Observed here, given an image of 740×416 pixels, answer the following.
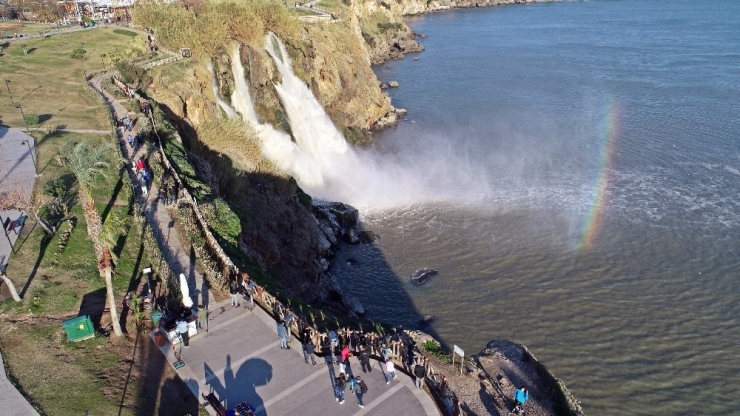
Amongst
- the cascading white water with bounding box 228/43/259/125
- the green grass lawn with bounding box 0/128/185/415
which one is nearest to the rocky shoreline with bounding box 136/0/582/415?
the cascading white water with bounding box 228/43/259/125

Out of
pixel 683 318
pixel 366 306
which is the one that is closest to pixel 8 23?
pixel 366 306

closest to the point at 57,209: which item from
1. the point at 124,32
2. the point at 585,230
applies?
the point at 585,230

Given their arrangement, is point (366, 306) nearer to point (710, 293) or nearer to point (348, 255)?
point (348, 255)

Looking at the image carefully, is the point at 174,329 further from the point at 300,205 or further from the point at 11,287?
the point at 300,205

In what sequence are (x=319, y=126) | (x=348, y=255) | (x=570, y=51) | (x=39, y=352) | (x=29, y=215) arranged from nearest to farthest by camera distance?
(x=39, y=352), (x=29, y=215), (x=348, y=255), (x=319, y=126), (x=570, y=51)

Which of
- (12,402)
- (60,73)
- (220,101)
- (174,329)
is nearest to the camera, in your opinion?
(12,402)

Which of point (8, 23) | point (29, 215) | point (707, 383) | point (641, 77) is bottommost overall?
point (707, 383)

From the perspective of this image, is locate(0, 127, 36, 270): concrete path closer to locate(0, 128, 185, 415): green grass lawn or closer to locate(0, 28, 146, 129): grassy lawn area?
locate(0, 128, 185, 415): green grass lawn
